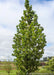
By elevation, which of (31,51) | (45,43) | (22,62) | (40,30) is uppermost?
(40,30)

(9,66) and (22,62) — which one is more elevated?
(9,66)

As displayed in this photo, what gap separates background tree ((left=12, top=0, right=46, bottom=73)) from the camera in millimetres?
16966

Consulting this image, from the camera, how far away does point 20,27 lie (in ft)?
61.7

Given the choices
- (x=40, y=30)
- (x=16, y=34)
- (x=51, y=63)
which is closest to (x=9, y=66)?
(x=51, y=63)

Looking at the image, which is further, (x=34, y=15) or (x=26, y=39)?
(x=34, y=15)

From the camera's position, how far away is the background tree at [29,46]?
17.0 meters

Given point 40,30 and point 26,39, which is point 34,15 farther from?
point 26,39

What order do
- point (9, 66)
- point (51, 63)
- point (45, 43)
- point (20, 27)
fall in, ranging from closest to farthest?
1. point (45, 43)
2. point (20, 27)
3. point (9, 66)
4. point (51, 63)

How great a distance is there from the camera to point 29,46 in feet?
56.4

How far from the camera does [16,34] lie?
61.7 ft

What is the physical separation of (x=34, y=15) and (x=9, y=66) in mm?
17286

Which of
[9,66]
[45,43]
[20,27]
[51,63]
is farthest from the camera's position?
[51,63]

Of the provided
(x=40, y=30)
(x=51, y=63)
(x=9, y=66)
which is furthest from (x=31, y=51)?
(x=51, y=63)

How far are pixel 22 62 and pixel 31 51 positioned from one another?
6.92 feet
